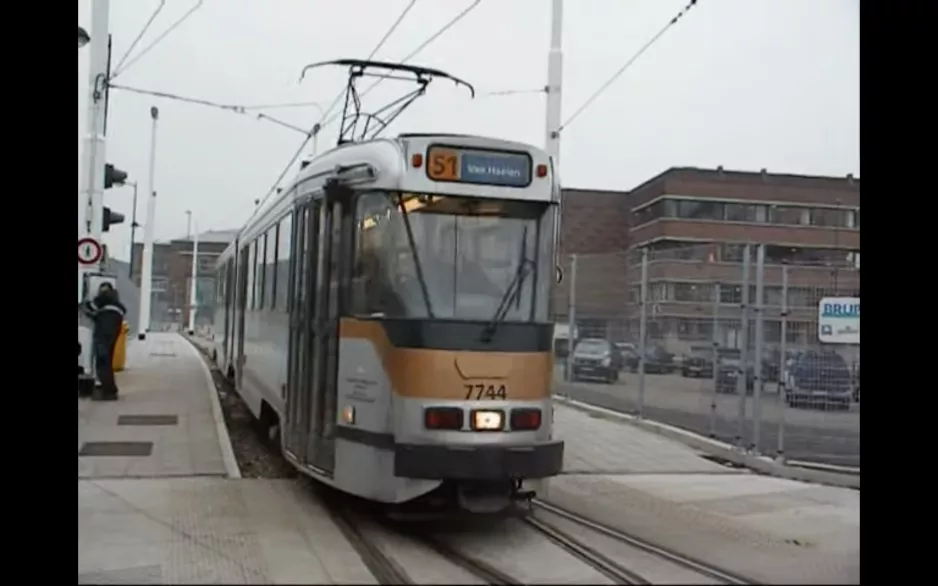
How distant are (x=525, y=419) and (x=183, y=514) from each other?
1.37 m

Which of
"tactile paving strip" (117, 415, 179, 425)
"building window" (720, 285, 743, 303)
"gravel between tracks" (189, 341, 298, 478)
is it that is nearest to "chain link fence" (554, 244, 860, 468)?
"building window" (720, 285, 743, 303)

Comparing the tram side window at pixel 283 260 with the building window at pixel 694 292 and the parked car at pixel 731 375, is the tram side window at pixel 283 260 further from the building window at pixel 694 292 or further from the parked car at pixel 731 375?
the parked car at pixel 731 375

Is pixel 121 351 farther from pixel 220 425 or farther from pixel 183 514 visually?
pixel 183 514

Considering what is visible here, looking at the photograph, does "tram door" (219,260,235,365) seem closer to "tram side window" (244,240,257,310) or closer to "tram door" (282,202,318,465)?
"tram side window" (244,240,257,310)

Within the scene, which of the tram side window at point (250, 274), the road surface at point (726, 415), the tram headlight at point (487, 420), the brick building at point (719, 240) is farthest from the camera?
the tram side window at point (250, 274)

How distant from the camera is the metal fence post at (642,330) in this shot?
17.6 ft

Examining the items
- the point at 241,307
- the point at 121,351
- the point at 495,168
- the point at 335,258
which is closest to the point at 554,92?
the point at 495,168

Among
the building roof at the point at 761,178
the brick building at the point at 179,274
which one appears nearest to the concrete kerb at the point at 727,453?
the building roof at the point at 761,178

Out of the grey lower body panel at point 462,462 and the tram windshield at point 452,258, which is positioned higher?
the tram windshield at point 452,258

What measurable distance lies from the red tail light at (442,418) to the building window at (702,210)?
1.26 m

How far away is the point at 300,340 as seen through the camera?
459cm

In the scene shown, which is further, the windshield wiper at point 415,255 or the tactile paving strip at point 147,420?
the tactile paving strip at point 147,420
